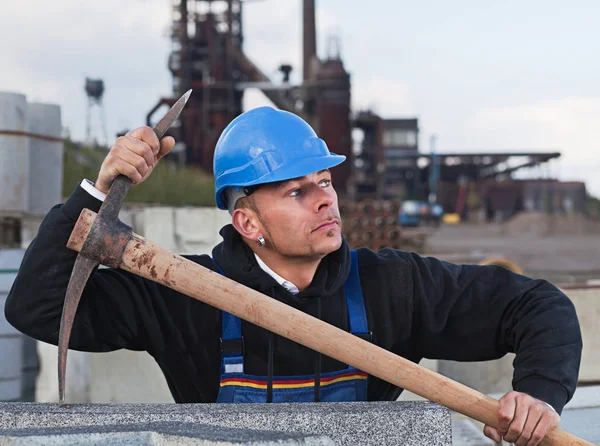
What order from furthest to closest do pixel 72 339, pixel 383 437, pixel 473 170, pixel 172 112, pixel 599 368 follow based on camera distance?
1. pixel 473 170
2. pixel 599 368
3. pixel 72 339
4. pixel 172 112
5. pixel 383 437

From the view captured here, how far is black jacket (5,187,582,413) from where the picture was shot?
2098 mm

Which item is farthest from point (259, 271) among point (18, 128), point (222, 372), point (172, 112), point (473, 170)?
point (473, 170)

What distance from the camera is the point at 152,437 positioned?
142cm

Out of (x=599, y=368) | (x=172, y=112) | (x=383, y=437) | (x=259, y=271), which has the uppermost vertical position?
(x=172, y=112)

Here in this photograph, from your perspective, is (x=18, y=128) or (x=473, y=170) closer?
(x=18, y=128)

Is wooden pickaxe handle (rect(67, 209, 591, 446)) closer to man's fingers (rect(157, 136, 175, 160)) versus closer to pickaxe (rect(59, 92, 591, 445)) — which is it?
pickaxe (rect(59, 92, 591, 445))

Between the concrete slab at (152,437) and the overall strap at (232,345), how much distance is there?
64cm

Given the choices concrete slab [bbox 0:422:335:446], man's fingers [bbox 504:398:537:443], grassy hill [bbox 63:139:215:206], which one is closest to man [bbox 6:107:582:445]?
man's fingers [bbox 504:398:537:443]

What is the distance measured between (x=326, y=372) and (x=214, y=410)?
0.59 m

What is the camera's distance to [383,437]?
164cm

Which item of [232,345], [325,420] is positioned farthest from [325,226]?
[325,420]

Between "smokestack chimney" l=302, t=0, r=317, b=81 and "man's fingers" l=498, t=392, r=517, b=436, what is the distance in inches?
920

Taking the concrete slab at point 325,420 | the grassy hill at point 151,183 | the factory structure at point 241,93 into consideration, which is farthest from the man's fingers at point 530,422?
the factory structure at point 241,93

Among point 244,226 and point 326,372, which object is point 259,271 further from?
point 326,372
